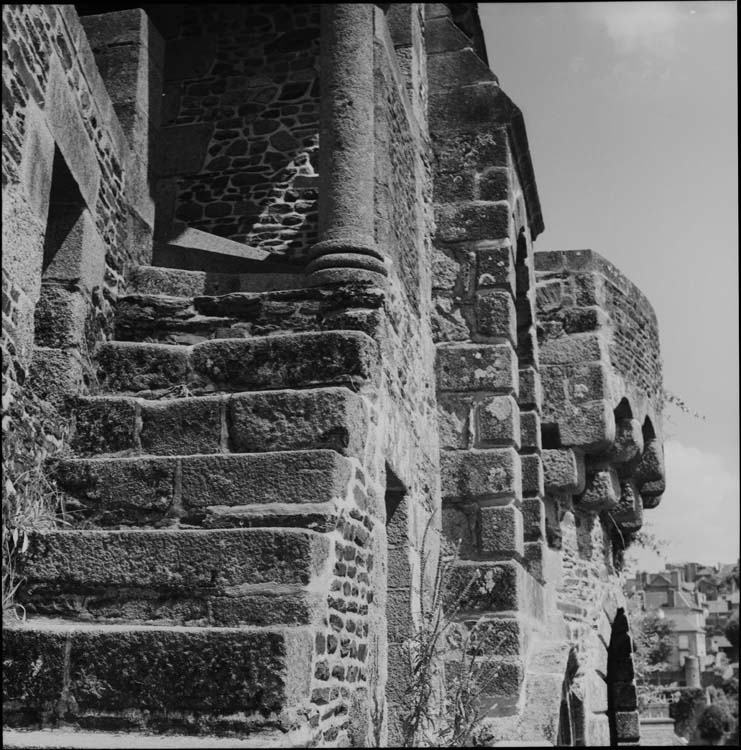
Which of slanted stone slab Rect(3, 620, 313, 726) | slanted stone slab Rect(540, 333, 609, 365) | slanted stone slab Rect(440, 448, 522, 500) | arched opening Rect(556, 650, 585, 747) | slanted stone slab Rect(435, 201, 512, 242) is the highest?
slanted stone slab Rect(435, 201, 512, 242)

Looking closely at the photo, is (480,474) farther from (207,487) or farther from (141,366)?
(207,487)

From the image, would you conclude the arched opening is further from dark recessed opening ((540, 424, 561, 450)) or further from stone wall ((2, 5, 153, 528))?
stone wall ((2, 5, 153, 528))

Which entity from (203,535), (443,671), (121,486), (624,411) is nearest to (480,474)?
(443,671)

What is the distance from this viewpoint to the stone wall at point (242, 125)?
28.2ft

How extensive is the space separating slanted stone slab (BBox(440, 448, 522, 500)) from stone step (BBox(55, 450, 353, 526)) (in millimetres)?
3251

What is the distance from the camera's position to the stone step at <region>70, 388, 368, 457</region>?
492 cm

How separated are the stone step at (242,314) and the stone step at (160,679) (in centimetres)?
220

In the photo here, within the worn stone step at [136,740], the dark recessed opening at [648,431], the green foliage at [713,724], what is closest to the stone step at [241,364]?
the worn stone step at [136,740]

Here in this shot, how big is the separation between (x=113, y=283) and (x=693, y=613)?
2433 inches

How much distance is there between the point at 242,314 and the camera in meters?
5.94

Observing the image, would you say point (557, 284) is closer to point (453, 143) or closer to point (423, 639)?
point (453, 143)

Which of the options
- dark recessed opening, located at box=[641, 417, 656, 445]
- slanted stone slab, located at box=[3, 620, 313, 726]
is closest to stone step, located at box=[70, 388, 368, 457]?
slanted stone slab, located at box=[3, 620, 313, 726]

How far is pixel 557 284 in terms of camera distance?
34.3 ft

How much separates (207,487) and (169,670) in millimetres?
958
